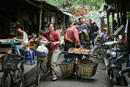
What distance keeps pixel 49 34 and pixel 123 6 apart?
5315 mm

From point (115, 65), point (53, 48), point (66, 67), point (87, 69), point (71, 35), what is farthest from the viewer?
point (71, 35)

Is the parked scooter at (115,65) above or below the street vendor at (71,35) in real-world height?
below

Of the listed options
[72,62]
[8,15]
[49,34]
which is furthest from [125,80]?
[8,15]

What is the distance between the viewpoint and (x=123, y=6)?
946cm

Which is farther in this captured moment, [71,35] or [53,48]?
[71,35]

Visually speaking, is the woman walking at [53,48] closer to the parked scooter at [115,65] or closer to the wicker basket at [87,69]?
the wicker basket at [87,69]

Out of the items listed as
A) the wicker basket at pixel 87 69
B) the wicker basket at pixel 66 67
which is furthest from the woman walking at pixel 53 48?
the wicker basket at pixel 87 69

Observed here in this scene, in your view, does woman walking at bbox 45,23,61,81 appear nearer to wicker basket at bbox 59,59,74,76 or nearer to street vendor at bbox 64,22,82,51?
wicker basket at bbox 59,59,74,76

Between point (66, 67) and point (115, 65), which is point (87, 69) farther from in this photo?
point (115, 65)

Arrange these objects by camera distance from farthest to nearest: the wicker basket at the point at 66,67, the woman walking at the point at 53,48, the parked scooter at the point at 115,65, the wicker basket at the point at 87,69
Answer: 1. the woman walking at the point at 53,48
2. the wicker basket at the point at 66,67
3. the wicker basket at the point at 87,69
4. the parked scooter at the point at 115,65

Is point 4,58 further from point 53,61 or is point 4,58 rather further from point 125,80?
point 125,80

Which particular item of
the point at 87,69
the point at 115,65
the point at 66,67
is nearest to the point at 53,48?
the point at 66,67

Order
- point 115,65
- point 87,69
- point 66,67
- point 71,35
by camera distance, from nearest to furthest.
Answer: point 115,65 < point 87,69 < point 66,67 < point 71,35

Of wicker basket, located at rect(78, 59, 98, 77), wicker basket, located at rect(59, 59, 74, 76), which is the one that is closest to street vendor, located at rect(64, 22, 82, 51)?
wicker basket, located at rect(59, 59, 74, 76)
